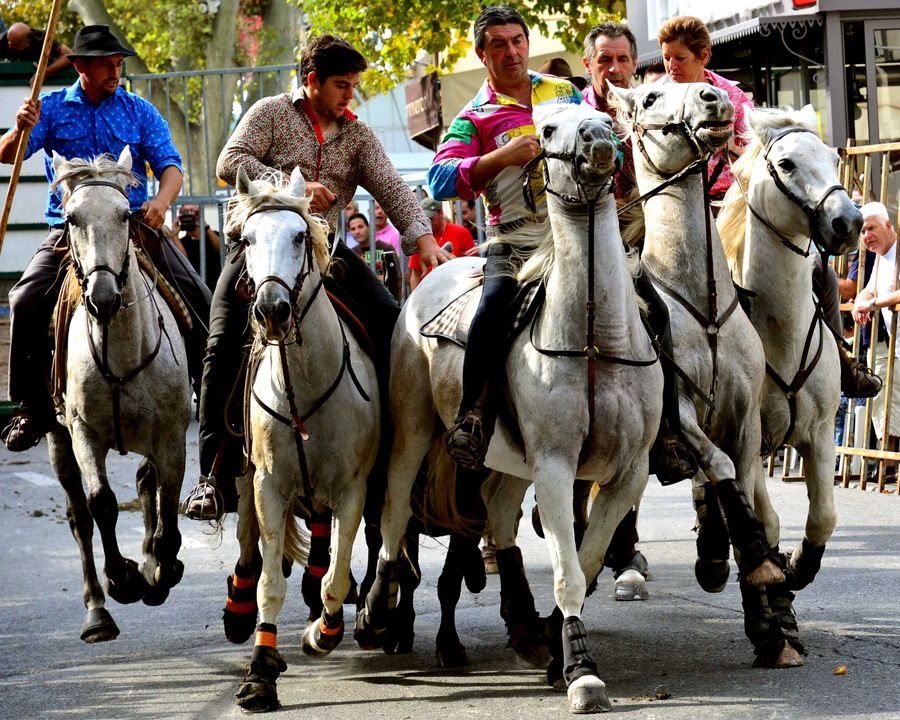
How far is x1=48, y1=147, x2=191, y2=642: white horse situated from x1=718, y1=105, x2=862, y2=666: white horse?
118 inches

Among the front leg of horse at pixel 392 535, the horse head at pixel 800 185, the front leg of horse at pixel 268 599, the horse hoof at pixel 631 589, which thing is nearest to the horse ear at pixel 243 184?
the front leg of horse at pixel 268 599

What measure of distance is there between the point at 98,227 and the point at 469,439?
7.47 feet

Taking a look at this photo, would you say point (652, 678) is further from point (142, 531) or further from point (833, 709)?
point (142, 531)

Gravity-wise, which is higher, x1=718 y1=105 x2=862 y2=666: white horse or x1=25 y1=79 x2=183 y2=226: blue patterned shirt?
x1=25 y1=79 x2=183 y2=226: blue patterned shirt

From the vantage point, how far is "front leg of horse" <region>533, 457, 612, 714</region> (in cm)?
486

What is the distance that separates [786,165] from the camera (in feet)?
19.5

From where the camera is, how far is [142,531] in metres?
9.86

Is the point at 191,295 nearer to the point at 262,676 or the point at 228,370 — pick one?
the point at 228,370

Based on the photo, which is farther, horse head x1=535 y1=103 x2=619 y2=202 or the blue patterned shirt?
the blue patterned shirt

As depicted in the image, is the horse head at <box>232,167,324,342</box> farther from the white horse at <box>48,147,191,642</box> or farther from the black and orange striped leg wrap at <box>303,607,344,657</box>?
the black and orange striped leg wrap at <box>303,607,344,657</box>

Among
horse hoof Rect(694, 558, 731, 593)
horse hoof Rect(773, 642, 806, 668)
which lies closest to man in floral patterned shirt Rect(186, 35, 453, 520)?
horse hoof Rect(694, 558, 731, 593)

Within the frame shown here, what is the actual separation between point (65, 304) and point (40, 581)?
88.6 inches

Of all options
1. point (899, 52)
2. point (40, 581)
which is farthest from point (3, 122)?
A: point (899, 52)

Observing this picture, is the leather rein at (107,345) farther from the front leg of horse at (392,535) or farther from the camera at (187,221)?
the camera at (187,221)
